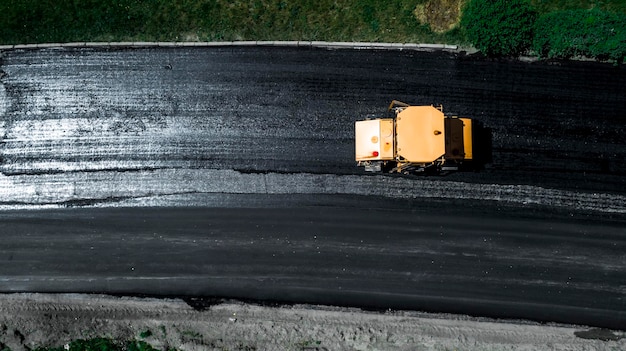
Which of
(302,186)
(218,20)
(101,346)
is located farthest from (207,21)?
(101,346)

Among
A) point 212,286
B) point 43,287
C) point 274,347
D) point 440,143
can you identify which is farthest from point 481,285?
point 43,287

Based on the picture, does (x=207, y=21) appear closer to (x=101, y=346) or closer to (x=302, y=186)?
(x=302, y=186)

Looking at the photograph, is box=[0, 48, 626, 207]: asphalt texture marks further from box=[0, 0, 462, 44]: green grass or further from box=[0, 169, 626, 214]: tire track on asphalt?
box=[0, 0, 462, 44]: green grass

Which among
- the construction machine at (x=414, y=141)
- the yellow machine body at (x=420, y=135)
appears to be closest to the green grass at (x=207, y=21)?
the construction machine at (x=414, y=141)

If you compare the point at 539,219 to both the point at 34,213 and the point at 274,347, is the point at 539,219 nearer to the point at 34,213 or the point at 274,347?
the point at 274,347

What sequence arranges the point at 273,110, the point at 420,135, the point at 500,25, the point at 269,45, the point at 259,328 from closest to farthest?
the point at 420,135 < the point at 259,328 < the point at 500,25 < the point at 273,110 < the point at 269,45

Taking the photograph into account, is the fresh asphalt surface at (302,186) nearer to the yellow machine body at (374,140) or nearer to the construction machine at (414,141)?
the construction machine at (414,141)
